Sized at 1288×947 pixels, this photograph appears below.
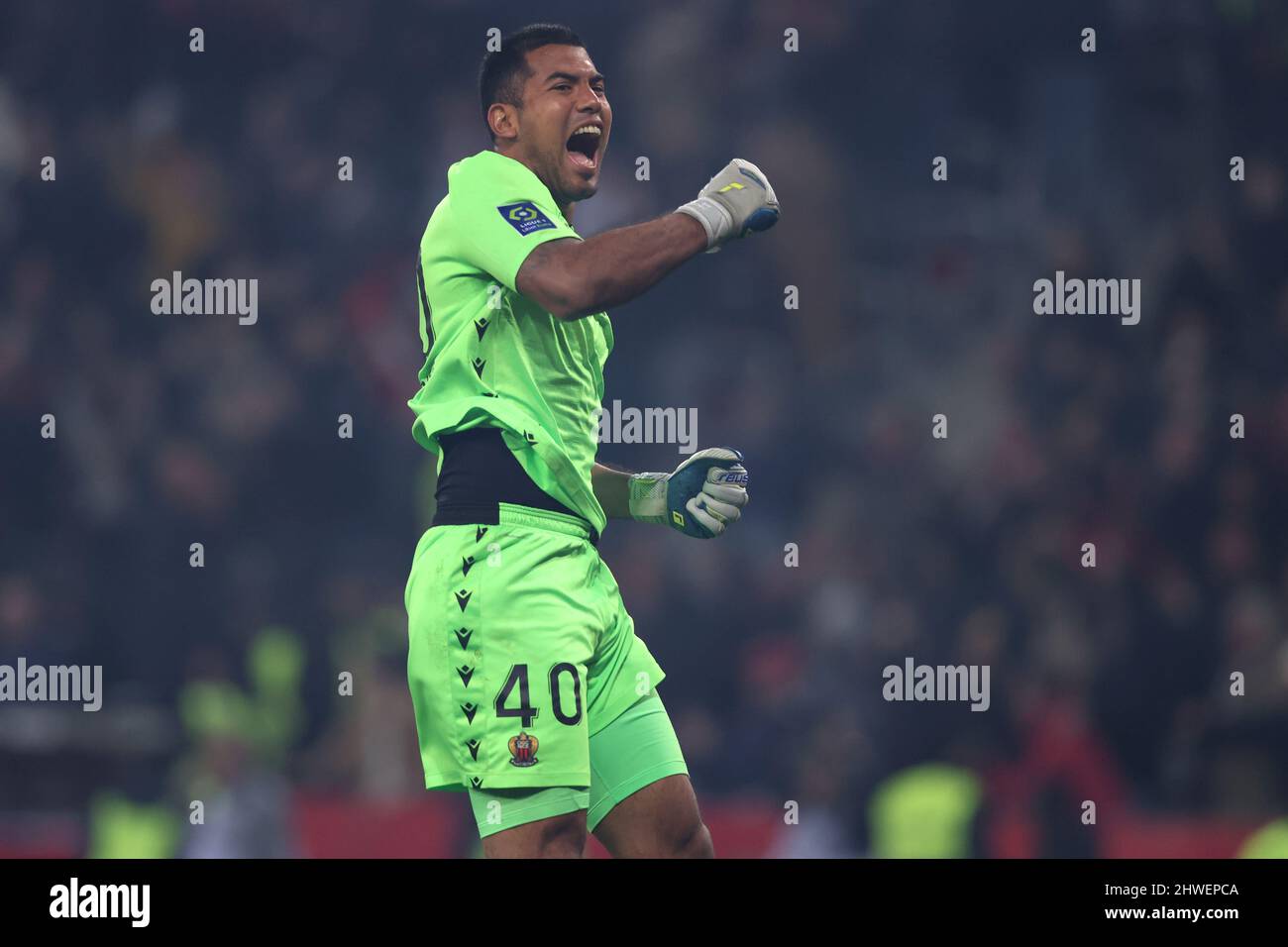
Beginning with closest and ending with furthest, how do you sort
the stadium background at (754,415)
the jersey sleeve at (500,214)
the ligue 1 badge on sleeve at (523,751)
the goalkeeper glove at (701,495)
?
the ligue 1 badge on sleeve at (523,751) < the jersey sleeve at (500,214) < the goalkeeper glove at (701,495) < the stadium background at (754,415)

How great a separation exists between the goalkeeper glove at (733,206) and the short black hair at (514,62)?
0.54 metres

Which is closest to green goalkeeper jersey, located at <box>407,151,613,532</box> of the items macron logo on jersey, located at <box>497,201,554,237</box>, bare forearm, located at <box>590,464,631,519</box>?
macron logo on jersey, located at <box>497,201,554,237</box>

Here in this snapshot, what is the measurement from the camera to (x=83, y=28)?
11305 mm

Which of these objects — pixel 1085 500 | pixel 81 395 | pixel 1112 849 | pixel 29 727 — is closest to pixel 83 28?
pixel 81 395

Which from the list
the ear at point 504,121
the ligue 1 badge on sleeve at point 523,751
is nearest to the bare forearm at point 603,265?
the ear at point 504,121

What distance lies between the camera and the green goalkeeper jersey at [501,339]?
160 inches

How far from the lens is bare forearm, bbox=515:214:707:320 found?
3918 millimetres

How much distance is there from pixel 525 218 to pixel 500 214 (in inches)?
2.3

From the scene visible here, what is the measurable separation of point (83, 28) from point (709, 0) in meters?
3.93

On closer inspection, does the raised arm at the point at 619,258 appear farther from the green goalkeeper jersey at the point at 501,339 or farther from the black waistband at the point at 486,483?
the black waistband at the point at 486,483

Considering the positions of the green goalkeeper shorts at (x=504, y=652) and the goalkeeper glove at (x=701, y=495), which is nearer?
the green goalkeeper shorts at (x=504, y=652)

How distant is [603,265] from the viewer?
3926mm

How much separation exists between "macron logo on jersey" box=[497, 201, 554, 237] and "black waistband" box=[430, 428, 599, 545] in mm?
461

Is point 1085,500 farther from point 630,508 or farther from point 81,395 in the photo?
point 81,395
